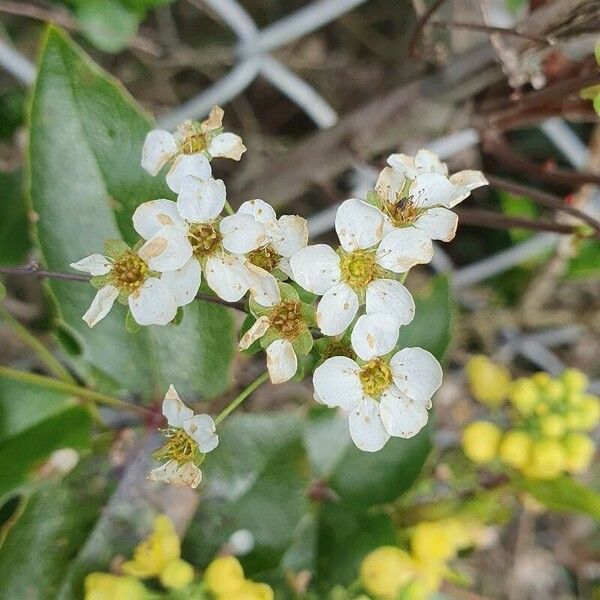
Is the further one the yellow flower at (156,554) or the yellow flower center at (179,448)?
the yellow flower at (156,554)

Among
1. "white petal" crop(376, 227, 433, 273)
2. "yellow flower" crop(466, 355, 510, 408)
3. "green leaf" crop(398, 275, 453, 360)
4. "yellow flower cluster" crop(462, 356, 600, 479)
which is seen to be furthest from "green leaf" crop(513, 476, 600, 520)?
"white petal" crop(376, 227, 433, 273)

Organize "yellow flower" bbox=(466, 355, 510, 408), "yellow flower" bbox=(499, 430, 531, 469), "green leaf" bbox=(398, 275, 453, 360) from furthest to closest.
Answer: "yellow flower" bbox=(466, 355, 510, 408), "yellow flower" bbox=(499, 430, 531, 469), "green leaf" bbox=(398, 275, 453, 360)

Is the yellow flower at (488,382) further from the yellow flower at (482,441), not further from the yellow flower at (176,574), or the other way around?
the yellow flower at (176,574)

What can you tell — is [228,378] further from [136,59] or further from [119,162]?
[136,59]

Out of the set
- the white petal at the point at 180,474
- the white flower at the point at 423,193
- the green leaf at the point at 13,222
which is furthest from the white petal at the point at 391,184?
the green leaf at the point at 13,222

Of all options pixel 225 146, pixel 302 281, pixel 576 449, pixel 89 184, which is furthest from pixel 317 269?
pixel 576 449

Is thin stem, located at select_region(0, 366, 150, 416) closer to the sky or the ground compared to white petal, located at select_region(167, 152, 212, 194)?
closer to the ground

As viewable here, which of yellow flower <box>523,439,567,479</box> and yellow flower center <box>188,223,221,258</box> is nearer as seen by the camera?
yellow flower center <box>188,223,221,258</box>

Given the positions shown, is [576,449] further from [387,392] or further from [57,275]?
[57,275]

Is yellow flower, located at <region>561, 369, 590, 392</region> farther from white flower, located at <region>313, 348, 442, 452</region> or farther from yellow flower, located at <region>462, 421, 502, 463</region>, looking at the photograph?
white flower, located at <region>313, 348, 442, 452</region>
